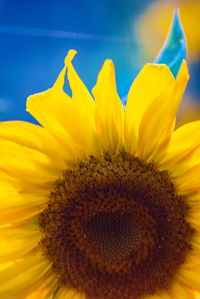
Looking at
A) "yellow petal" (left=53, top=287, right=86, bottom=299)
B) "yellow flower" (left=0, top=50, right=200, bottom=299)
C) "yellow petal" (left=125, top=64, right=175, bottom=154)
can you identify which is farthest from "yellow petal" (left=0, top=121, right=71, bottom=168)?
"yellow petal" (left=53, top=287, right=86, bottom=299)

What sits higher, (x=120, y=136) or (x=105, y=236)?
(x=120, y=136)

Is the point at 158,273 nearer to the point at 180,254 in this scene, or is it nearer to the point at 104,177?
the point at 180,254

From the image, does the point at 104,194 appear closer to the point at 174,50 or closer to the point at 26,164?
the point at 26,164

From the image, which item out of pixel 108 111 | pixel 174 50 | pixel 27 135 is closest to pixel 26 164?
pixel 27 135

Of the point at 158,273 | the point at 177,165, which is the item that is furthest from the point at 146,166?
the point at 158,273

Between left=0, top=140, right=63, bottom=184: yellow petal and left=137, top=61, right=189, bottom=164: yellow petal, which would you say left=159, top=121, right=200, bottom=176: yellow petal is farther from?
left=0, top=140, right=63, bottom=184: yellow petal
